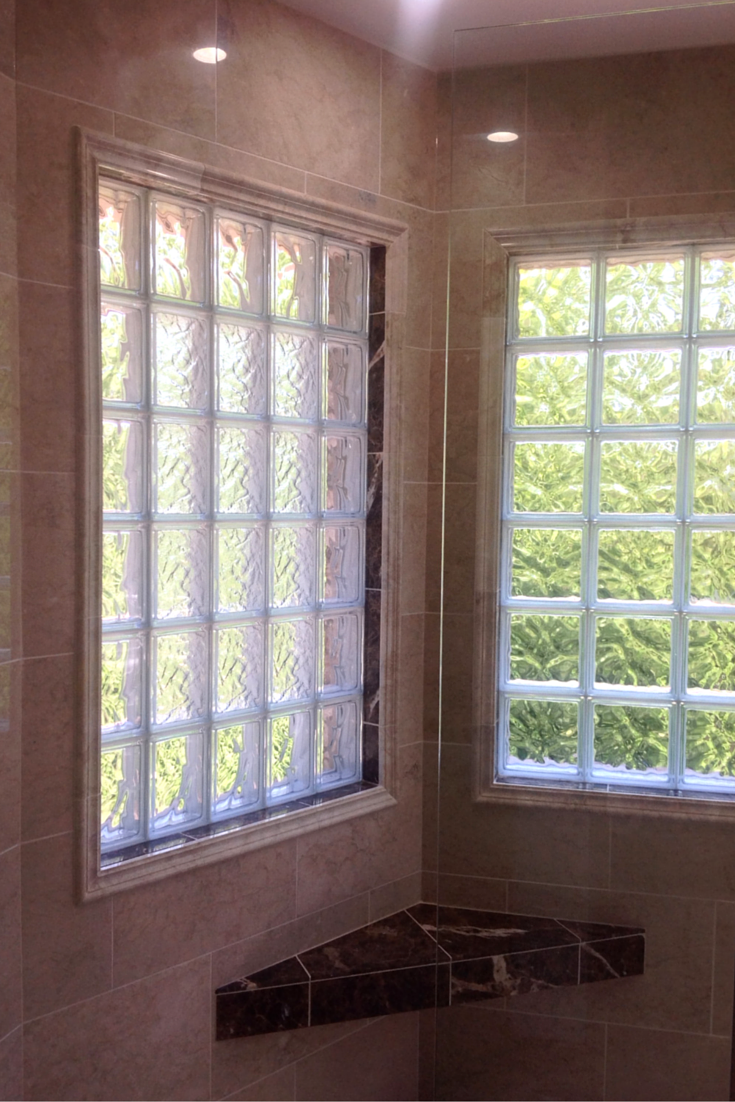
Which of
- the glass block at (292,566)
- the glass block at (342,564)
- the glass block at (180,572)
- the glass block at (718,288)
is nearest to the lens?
the glass block at (718,288)

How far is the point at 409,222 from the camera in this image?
2193mm

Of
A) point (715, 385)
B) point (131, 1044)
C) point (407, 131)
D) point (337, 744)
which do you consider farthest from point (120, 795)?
point (407, 131)

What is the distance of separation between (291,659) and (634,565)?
113cm

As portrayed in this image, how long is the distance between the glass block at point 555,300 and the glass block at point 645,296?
0.10ft

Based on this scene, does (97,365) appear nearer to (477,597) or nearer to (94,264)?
(94,264)

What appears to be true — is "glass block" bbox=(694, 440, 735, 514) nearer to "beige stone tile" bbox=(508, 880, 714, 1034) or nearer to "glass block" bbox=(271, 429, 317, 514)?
"beige stone tile" bbox=(508, 880, 714, 1034)

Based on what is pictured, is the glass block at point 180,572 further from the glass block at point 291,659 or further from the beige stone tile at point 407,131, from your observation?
the beige stone tile at point 407,131

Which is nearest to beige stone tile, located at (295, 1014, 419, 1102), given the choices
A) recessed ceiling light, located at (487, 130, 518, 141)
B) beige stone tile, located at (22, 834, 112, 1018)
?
beige stone tile, located at (22, 834, 112, 1018)

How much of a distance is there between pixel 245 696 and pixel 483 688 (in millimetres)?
935

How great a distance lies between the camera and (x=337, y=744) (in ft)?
7.27

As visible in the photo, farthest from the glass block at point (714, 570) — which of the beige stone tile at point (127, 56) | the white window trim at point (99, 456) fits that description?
the beige stone tile at point (127, 56)

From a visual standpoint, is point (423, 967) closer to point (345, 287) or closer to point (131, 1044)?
point (131, 1044)

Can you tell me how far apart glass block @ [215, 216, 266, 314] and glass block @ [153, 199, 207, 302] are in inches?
1.9

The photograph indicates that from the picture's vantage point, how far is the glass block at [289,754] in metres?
2.07
